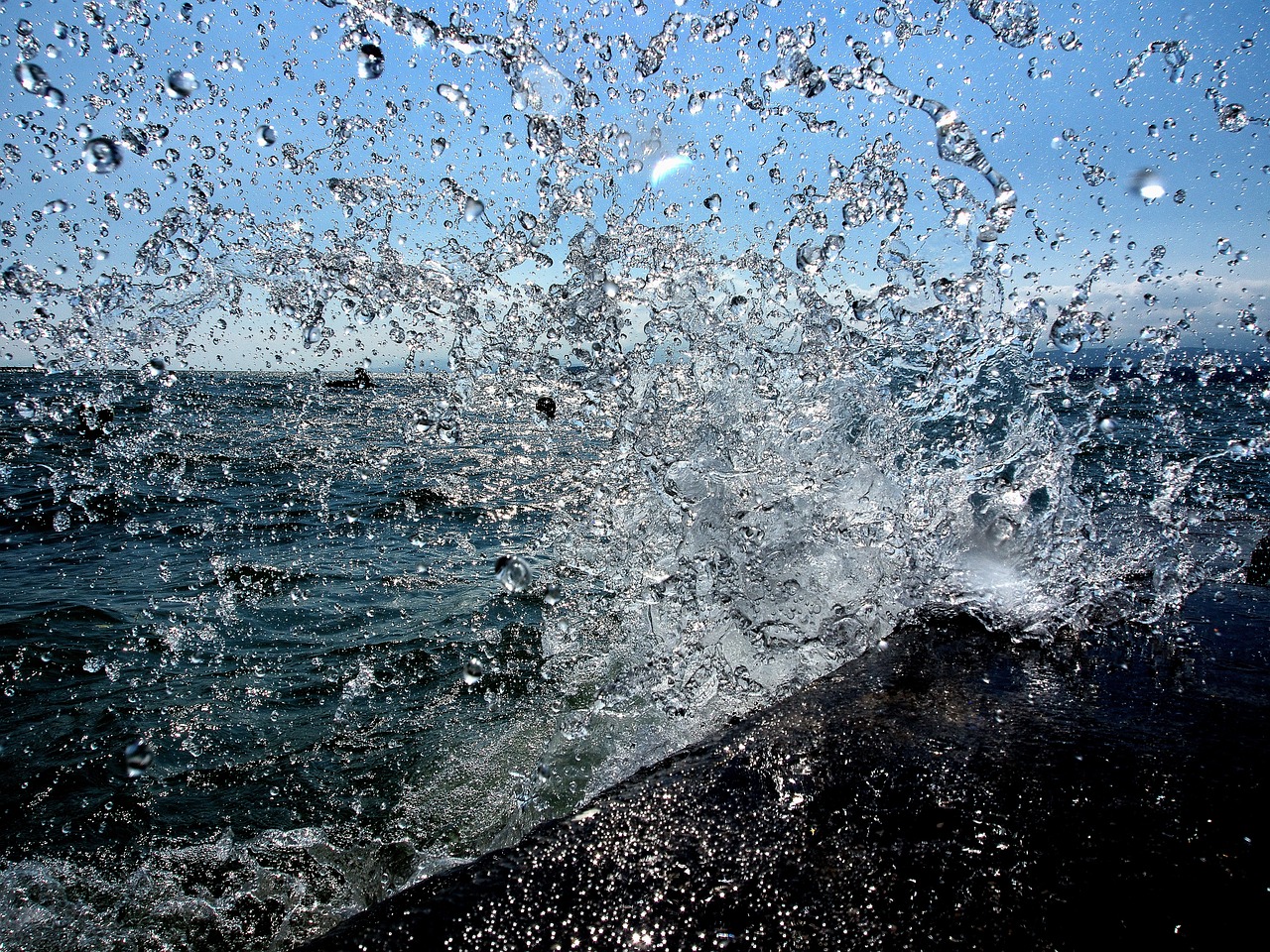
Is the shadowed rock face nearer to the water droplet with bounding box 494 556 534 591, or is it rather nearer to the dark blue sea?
the dark blue sea

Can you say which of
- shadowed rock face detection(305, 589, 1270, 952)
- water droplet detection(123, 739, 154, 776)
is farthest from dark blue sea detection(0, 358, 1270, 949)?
shadowed rock face detection(305, 589, 1270, 952)

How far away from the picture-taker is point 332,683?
12.3ft

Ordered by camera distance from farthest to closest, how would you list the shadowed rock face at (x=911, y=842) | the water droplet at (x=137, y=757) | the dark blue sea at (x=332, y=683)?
the water droplet at (x=137, y=757) → the dark blue sea at (x=332, y=683) → the shadowed rock face at (x=911, y=842)

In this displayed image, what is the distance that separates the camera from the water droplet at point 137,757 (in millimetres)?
2910

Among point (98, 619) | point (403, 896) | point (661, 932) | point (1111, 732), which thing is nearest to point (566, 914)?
point (661, 932)

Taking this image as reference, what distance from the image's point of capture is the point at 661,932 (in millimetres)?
1190

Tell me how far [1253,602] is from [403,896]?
409 cm

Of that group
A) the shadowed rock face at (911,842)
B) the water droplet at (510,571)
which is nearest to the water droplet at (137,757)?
the water droplet at (510,571)

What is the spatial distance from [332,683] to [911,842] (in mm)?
3455

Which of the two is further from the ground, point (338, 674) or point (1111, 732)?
point (338, 674)

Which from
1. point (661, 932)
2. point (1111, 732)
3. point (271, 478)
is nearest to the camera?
point (661, 932)

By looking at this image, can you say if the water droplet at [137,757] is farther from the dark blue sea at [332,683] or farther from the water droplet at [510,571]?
the water droplet at [510,571]

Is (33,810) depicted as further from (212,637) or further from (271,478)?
(271,478)

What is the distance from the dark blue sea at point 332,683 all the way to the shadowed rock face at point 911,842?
0.79 meters
